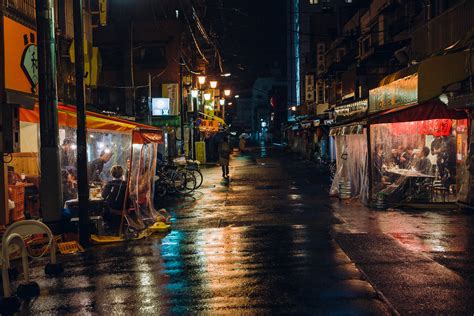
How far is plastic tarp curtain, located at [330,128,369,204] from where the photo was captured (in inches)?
669

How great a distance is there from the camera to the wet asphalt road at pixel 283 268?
6539 millimetres

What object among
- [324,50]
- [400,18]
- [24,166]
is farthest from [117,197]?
[324,50]

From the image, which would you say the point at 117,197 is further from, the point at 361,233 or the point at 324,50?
the point at 324,50

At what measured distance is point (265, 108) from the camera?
14062 centimetres

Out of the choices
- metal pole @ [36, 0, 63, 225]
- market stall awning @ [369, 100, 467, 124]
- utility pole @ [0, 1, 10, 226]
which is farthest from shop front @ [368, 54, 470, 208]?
utility pole @ [0, 1, 10, 226]

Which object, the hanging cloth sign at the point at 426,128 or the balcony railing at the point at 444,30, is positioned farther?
the hanging cloth sign at the point at 426,128

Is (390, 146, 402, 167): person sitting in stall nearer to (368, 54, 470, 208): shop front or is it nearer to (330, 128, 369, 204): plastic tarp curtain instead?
(368, 54, 470, 208): shop front

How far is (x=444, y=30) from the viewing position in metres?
17.0

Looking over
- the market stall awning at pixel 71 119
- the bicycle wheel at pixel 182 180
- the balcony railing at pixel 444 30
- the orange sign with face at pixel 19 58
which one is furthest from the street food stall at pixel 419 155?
the orange sign with face at pixel 19 58

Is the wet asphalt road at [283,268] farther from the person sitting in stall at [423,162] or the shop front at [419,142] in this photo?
the person sitting in stall at [423,162]

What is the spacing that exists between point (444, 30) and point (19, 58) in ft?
A: 43.0

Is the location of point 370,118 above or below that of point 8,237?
above

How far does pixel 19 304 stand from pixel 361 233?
735 cm

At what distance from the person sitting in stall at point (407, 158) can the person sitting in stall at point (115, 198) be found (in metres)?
9.11
